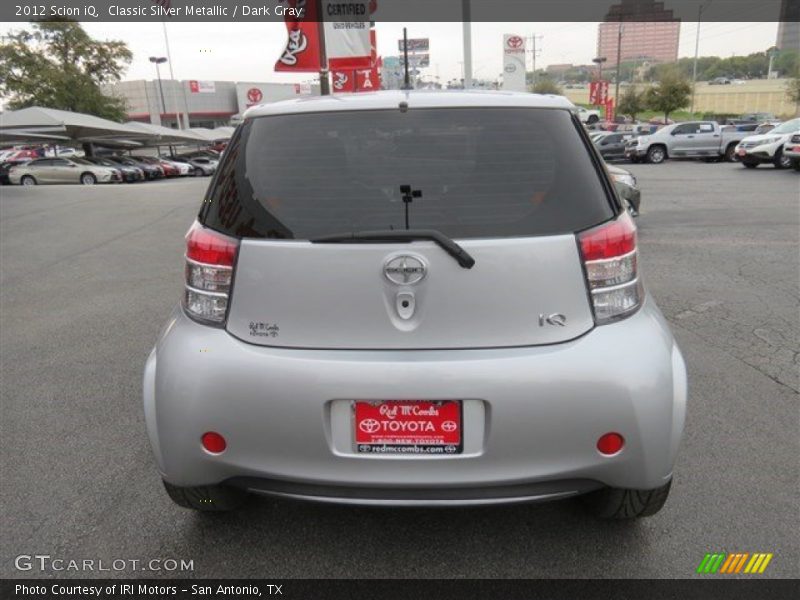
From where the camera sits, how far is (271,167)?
7.50 feet

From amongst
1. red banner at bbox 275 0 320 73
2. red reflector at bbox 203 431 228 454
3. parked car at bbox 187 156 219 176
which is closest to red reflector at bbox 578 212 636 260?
red reflector at bbox 203 431 228 454

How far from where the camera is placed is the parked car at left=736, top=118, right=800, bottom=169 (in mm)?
19812

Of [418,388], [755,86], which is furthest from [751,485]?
[755,86]

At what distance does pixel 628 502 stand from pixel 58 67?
46.2 meters

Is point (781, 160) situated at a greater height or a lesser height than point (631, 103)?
greater

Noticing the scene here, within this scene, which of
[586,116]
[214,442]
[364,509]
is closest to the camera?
[214,442]

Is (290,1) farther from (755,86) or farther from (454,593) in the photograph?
(755,86)

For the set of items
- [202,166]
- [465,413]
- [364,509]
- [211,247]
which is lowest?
[202,166]

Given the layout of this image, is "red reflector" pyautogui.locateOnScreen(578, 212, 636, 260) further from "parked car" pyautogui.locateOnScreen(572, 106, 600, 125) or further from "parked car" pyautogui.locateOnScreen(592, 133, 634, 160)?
"parked car" pyautogui.locateOnScreen(592, 133, 634, 160)

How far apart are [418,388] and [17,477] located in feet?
7.41

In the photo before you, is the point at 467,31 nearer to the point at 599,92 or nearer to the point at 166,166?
the point at 166,166

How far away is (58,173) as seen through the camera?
30188 mm

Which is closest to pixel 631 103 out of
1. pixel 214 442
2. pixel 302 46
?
pixel 302 46

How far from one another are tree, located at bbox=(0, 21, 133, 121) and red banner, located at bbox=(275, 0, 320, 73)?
1363 inches
